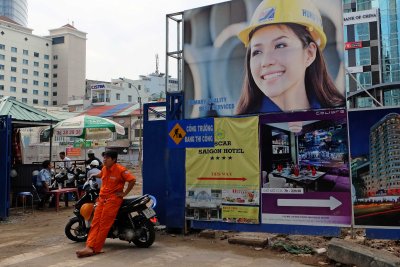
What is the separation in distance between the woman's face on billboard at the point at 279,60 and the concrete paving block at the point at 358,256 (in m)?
2.67

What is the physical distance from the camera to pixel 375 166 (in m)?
6.92

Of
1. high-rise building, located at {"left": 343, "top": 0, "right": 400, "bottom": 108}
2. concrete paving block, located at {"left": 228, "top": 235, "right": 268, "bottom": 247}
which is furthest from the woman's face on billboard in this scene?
high-rise building, located at {"left": 343, "top": 0, "right": 400, "bottom": 108}

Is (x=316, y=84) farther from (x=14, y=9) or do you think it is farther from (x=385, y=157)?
(x=14, y=9)

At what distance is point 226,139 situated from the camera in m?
8.16

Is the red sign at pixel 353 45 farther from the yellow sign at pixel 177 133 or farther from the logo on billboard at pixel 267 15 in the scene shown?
the yellow sign at pixel 177 133

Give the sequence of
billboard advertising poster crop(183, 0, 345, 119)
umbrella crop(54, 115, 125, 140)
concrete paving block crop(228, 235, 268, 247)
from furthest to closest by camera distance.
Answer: umbrella crop(54, 115, 125, 140) < concrete paving block crop(228, 235, 268, 247) < billboard advertising poster crop(183, 0, 345, 119)

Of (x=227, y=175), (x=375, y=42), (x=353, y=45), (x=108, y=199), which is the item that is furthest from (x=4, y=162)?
(x=375, y=42)

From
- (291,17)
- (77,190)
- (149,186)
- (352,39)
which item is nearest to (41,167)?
(77,190)

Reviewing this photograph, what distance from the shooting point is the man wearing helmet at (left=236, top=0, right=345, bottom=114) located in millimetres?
7438

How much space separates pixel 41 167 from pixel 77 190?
4.53 feet

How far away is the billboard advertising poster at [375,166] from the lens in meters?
6.79

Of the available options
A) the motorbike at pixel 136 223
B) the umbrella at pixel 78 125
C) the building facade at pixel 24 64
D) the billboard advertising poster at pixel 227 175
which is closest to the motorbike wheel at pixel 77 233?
the motorbike at pixel 136 223

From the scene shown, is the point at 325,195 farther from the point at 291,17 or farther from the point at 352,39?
the point at 352,39

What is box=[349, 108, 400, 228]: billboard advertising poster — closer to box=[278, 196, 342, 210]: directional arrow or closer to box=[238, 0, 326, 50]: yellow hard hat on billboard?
box=[278, 196, 342, 210]: directional arrow
